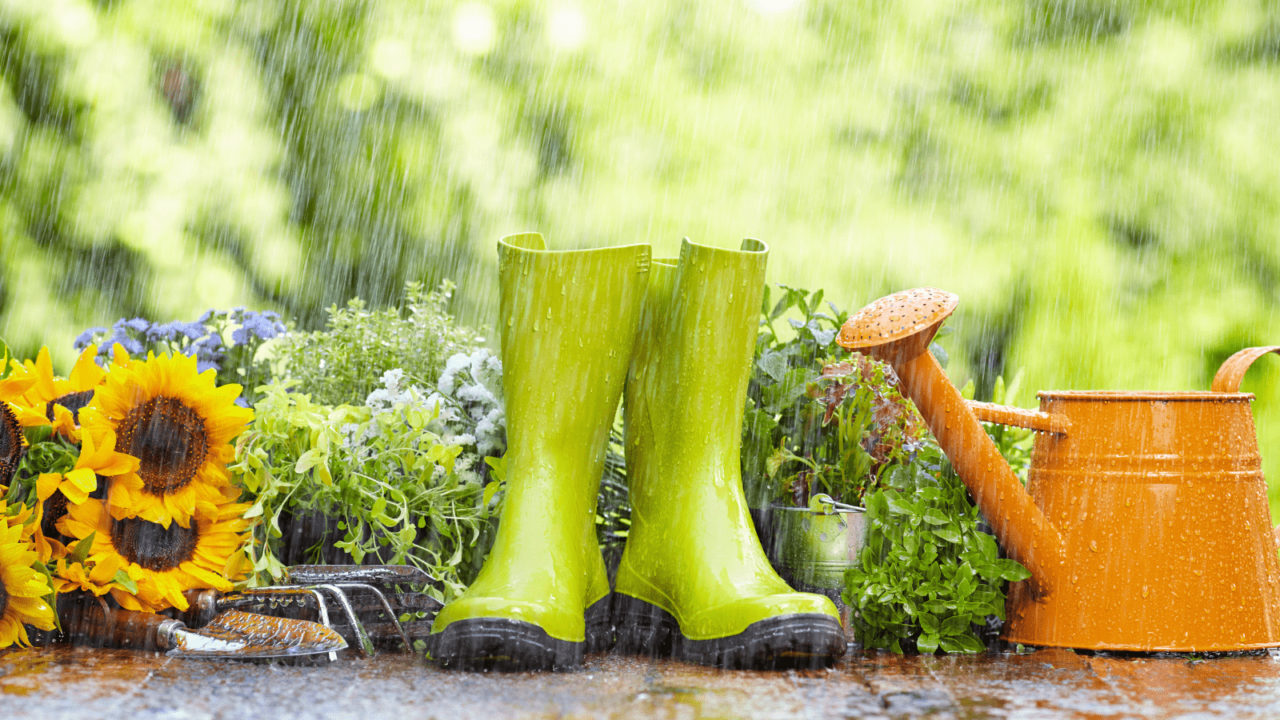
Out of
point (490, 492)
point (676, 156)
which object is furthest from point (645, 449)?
point (676, 156)

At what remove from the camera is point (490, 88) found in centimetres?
330

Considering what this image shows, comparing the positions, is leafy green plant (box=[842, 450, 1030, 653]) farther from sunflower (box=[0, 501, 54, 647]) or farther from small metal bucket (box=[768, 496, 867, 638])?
sunflower (box=[0, 501, 54, 647])

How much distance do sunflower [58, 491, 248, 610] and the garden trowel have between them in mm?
29

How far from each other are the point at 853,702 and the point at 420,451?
597 mm

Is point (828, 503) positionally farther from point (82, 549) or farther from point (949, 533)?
point (82, 549)

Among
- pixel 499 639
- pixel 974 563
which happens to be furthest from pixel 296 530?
pixel 974 563

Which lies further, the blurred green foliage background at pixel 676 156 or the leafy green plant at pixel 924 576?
the blurred green foliage background at pixel 676 156

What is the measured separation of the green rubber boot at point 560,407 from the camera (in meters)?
0.95

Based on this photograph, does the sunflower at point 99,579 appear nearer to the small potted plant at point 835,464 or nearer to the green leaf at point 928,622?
the small potted plant at point 835,464

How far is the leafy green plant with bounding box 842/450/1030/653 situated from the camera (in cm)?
104

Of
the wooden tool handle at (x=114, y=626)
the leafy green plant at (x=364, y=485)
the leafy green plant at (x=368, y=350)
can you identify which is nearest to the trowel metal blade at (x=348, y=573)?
the leafy green plant at (x=364, y=485)

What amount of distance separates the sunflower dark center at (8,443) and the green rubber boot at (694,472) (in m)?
0.64

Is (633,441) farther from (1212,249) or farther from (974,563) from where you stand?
(1212,249)

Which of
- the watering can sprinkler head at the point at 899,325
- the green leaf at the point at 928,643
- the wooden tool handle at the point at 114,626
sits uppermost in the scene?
the watering can sprinkler head at the point at 899,325
